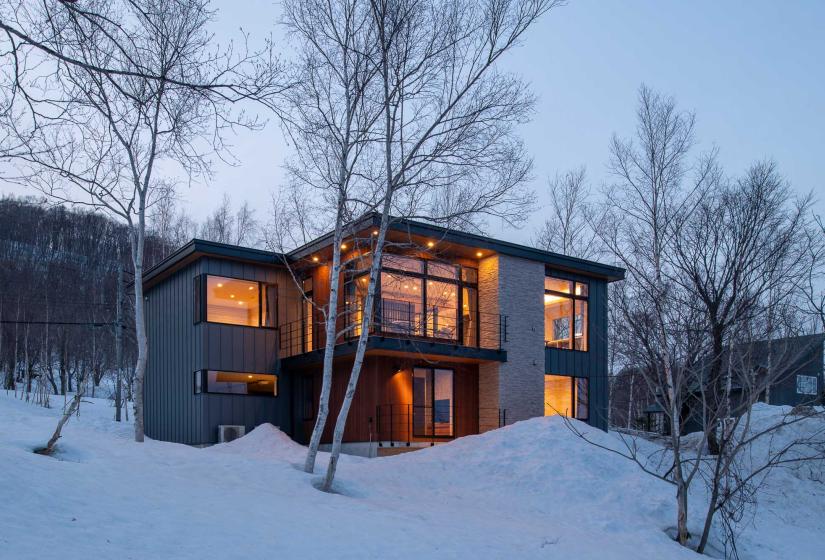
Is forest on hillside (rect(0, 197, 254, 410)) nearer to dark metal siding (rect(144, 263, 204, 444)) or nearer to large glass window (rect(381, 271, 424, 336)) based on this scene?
dark metal siding (rect(144, 263, 204, 444))

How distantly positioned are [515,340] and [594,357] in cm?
352

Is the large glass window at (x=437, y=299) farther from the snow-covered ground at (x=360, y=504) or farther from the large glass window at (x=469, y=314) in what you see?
the snow-covered ground at (x=360, y=504)

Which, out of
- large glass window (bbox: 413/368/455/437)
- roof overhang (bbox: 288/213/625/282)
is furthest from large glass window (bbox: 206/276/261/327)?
large glass window (bbox: 413/368/455/437)

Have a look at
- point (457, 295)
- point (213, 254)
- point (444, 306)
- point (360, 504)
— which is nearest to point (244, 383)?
point (213, 254)

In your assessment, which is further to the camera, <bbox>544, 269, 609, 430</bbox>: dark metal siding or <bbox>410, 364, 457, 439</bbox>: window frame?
<bbox>544, 269, 609, 430</bbox>: dark metal siding

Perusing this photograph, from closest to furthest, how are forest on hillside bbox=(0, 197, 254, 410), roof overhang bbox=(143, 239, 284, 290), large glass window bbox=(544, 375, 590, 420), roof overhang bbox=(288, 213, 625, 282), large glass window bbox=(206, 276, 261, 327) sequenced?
roof overhang bbox=(288, 213, 625, 282), roof overhang bbox=(143, 239, 284, 290), large glass window bbox=(206, 276, 261, 327), large glass window bbox=(544, 375, 590, 420), forest on hillside bbox=(0, 197, 254, 410)

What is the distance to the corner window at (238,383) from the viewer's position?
17.9 m

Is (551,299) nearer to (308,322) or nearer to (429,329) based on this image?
(429,329)

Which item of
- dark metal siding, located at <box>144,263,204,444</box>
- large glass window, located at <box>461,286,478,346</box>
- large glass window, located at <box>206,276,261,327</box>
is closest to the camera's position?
dark metal siding, located at <box>144,263,204,444</box>

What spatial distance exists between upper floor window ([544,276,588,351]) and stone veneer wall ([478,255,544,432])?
1.45m

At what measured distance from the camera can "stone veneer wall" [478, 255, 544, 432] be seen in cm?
1855

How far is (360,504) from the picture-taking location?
1032 centimetres

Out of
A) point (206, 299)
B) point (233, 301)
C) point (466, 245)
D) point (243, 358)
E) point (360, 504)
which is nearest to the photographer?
point (360, 504)

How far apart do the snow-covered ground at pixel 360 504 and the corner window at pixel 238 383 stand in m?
2.16
